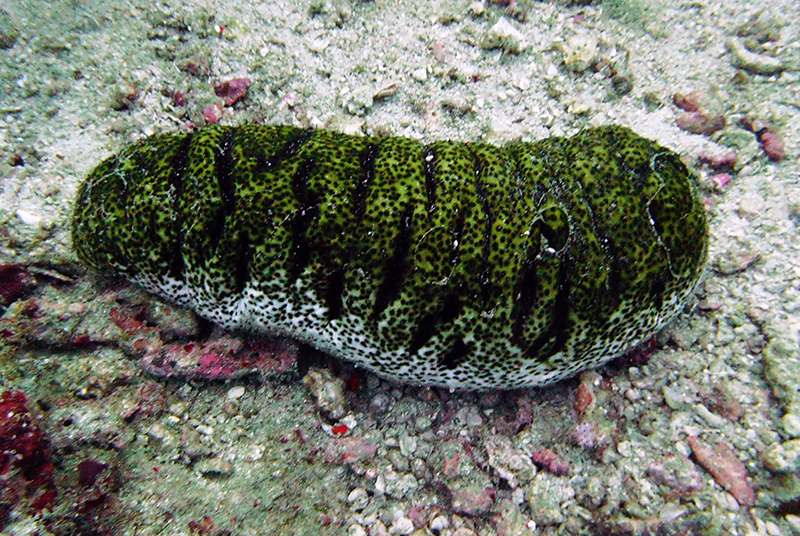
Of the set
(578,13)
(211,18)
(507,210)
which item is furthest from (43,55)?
(578,13)

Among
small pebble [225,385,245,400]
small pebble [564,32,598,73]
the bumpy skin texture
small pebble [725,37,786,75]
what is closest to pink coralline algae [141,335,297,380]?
small pebble [225,385,245,400]

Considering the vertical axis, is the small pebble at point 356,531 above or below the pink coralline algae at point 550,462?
below

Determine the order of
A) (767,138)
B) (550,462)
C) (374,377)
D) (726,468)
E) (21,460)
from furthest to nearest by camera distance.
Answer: (767,138) < (374,377) < (550,462) < (726,468) < (21,460)

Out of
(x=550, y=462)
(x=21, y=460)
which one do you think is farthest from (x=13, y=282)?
(x=550, y=462)

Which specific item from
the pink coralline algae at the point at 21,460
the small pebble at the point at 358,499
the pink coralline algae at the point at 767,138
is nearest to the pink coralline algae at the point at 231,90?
the pink coralline algae at the point at 21,460

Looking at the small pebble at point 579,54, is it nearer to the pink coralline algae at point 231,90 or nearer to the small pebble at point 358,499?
the pink coralline algae at point 231,90

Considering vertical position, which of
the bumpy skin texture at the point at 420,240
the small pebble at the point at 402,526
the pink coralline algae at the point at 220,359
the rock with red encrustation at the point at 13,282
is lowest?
the small pebble at the point at 402,526

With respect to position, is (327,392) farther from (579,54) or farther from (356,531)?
(579,54)
